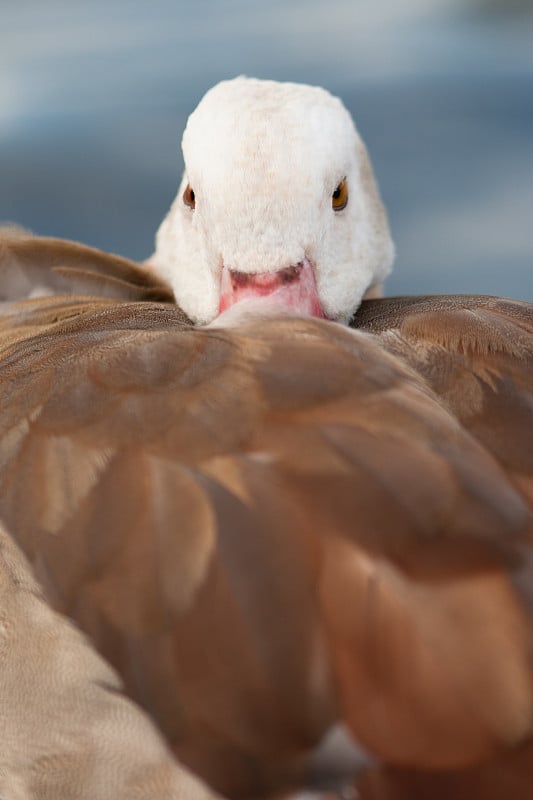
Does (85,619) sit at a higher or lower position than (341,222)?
lower

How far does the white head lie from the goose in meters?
0.42

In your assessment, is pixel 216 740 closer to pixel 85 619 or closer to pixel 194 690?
pixel 194 690

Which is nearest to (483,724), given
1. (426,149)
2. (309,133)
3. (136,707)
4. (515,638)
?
(515,638)

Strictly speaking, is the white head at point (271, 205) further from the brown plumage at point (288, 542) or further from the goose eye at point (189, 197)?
the brown plumage at point (288, 542)

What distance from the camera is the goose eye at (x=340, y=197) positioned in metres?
1.94

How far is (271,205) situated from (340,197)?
0.26 metres

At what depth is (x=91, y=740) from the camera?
115 cm

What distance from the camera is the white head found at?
1.73 m

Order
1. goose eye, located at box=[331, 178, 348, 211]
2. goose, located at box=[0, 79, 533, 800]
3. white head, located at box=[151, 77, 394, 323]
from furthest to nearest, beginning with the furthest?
1. goose eye, located at box=[331, 178, 348, 211]
2. white head, located at box=[151, 77, 394, 323]
3. goose, located at box=[0, 79, 533, 800]

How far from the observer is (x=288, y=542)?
1.03 m

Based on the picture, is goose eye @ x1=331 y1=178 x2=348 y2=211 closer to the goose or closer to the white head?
the white head

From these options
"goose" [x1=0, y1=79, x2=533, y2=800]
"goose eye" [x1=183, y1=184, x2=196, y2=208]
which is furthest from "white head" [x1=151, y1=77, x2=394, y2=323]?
"goose" [x1=0, y1=79, x2=533, y2=800]

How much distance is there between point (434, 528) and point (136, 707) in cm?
31

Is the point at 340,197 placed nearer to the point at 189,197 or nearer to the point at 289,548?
the point at 189,197
